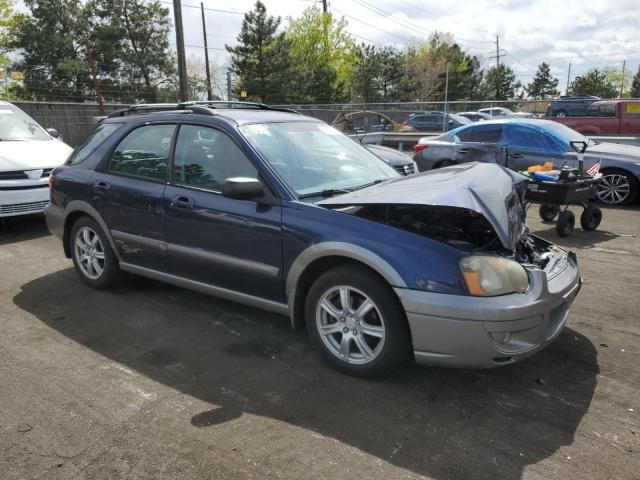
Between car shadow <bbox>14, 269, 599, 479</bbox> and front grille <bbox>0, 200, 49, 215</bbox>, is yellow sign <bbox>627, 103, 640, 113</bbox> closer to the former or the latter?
car shadow <bbox>14, 269, 599, 479</bbox>

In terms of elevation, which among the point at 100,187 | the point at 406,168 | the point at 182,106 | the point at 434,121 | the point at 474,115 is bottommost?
the point at 406,168

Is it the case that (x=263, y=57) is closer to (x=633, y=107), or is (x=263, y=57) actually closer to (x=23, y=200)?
(x=633, y=107)

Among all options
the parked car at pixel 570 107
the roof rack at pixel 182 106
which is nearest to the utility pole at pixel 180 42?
the parked car at pixel 570 107

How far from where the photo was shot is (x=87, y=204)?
16.2ft

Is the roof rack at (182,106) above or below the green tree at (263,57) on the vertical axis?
below

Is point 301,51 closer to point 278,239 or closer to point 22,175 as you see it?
point 22,175

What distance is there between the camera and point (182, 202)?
414 cm

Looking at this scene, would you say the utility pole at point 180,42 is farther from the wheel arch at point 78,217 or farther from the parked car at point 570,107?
the wheel arch at point 78,217

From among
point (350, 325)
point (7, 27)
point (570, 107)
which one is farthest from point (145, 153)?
point (7, 27)

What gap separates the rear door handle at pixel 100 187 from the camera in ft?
15.6

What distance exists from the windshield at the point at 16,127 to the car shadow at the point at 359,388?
5.24m

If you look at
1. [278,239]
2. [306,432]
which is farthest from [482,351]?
[278,239]

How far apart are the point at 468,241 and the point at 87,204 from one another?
11.4 feet

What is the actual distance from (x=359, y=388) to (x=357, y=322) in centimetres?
40
